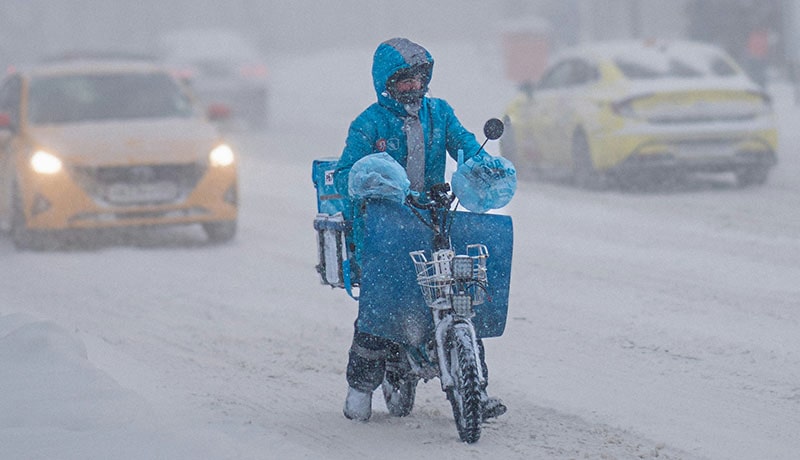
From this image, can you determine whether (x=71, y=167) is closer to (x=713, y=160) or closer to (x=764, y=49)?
(x=713, y=160)

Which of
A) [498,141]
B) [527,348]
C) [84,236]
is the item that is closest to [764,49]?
[84,236]

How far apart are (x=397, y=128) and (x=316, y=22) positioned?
8691 centimetres

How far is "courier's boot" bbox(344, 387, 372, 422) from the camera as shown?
5898mm

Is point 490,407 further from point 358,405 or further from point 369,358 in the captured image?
point 358,405

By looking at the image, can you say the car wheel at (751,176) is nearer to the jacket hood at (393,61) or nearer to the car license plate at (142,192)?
the car license plate at (142,192)

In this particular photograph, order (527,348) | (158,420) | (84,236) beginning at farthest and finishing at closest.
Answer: (84,236) → (527,348) → (158,420)

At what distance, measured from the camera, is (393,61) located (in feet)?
18.2

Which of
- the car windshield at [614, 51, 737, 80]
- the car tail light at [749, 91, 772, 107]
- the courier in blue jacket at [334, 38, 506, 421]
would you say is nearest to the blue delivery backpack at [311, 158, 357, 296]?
the courier in blue jacket at [334, 38, 506, 421]

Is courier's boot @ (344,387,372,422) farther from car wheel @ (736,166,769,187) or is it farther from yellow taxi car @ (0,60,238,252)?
car wheel @ (736,166,769,187)

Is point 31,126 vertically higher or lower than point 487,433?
higher

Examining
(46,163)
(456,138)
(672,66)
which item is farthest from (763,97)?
(456,138)

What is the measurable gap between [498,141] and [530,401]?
1.24 metres

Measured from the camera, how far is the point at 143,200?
38.4ft

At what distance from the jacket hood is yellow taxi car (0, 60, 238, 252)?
6.34 m
